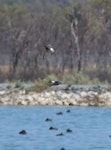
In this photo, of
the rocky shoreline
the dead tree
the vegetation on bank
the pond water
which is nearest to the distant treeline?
the dead tree

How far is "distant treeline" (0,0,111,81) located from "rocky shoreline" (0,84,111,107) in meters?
23.8

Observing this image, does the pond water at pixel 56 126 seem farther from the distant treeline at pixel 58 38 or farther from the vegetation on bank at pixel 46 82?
the distant treeline at pixel 58 38

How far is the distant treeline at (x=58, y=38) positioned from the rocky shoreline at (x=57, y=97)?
23769 millimetres

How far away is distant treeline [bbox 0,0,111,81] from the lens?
74.8 metres

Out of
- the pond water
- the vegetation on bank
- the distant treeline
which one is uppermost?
the pond water

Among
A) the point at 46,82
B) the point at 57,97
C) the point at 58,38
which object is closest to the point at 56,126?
the point at 57,97

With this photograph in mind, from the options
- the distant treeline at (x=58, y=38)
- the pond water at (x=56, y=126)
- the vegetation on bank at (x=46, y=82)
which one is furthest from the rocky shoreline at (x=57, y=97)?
the distant treeline at (x=58, y=38)

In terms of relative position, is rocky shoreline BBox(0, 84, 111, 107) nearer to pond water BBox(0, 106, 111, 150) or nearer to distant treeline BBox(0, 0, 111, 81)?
pond water BBox(0, 106, 111, 150)

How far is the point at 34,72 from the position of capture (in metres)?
70.9

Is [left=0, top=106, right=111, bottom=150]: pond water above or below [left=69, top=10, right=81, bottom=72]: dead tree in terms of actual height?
above

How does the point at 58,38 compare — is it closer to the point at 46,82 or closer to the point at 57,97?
the point at 46,82

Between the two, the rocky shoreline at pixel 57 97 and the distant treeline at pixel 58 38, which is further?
the distant treeline at pixel 58 38

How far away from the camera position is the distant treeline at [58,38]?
74.8m

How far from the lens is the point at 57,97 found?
146ft
